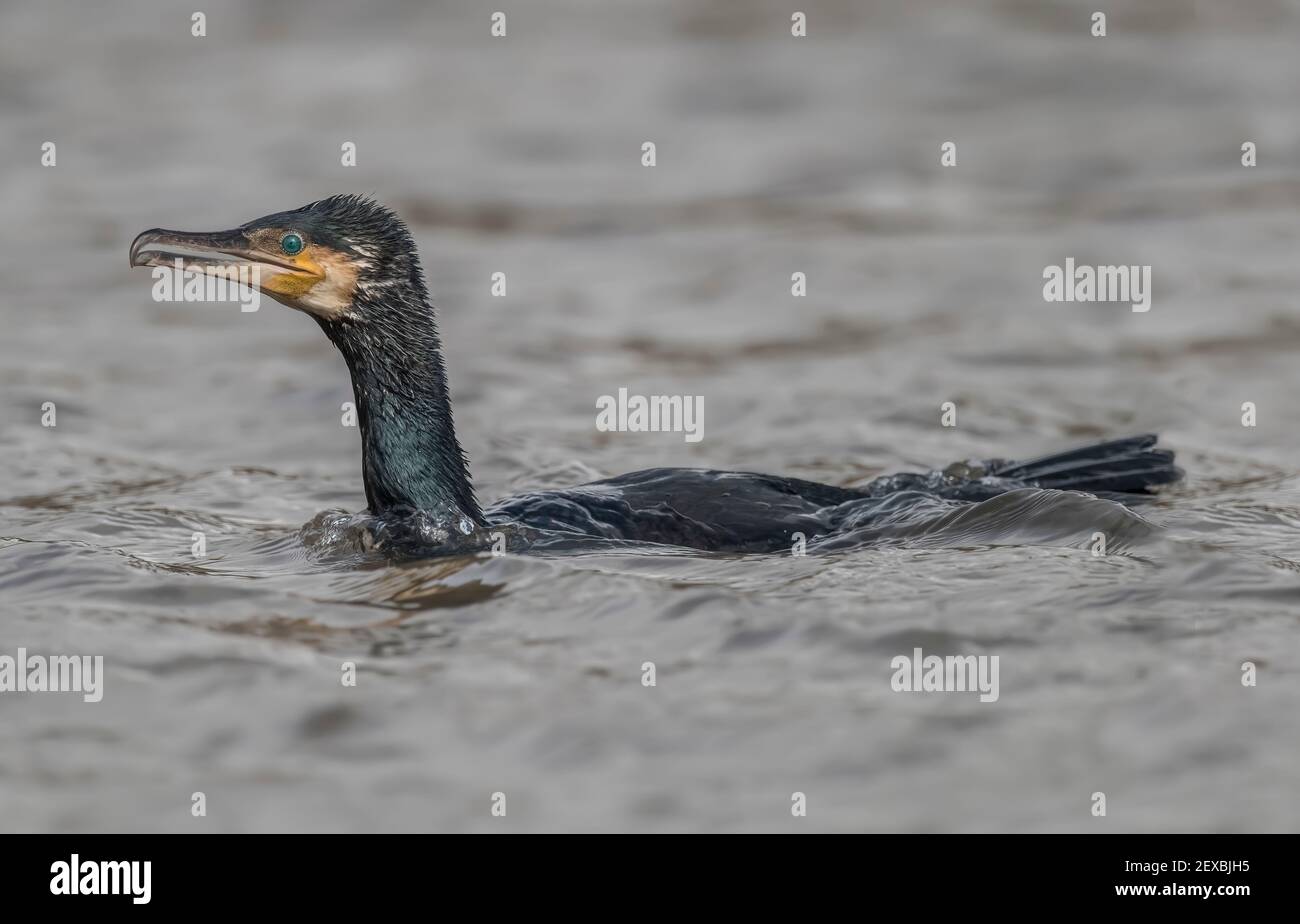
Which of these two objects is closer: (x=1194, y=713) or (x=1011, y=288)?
(x=1194, y=713)

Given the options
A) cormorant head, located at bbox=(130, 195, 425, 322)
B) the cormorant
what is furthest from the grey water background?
cormorant head, located at bbox=(130, 195, 425, 322)

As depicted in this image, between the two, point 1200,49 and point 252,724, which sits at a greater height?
point 1200,49

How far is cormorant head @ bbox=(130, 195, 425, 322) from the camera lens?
6.47 m

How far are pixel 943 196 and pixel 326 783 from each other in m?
9.11

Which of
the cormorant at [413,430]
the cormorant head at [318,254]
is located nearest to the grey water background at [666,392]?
the cormorant at [413,430]

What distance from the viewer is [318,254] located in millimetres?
6586

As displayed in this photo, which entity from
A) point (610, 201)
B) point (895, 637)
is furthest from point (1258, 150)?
point (895, 637)

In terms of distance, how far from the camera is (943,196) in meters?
13.1

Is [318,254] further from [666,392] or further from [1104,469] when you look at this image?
[666,392]

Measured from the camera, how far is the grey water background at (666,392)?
16.8 feet

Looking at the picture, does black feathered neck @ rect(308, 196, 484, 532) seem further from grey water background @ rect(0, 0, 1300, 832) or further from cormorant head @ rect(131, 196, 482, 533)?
grey water background @ rect(0, 0, 1300, 832)
